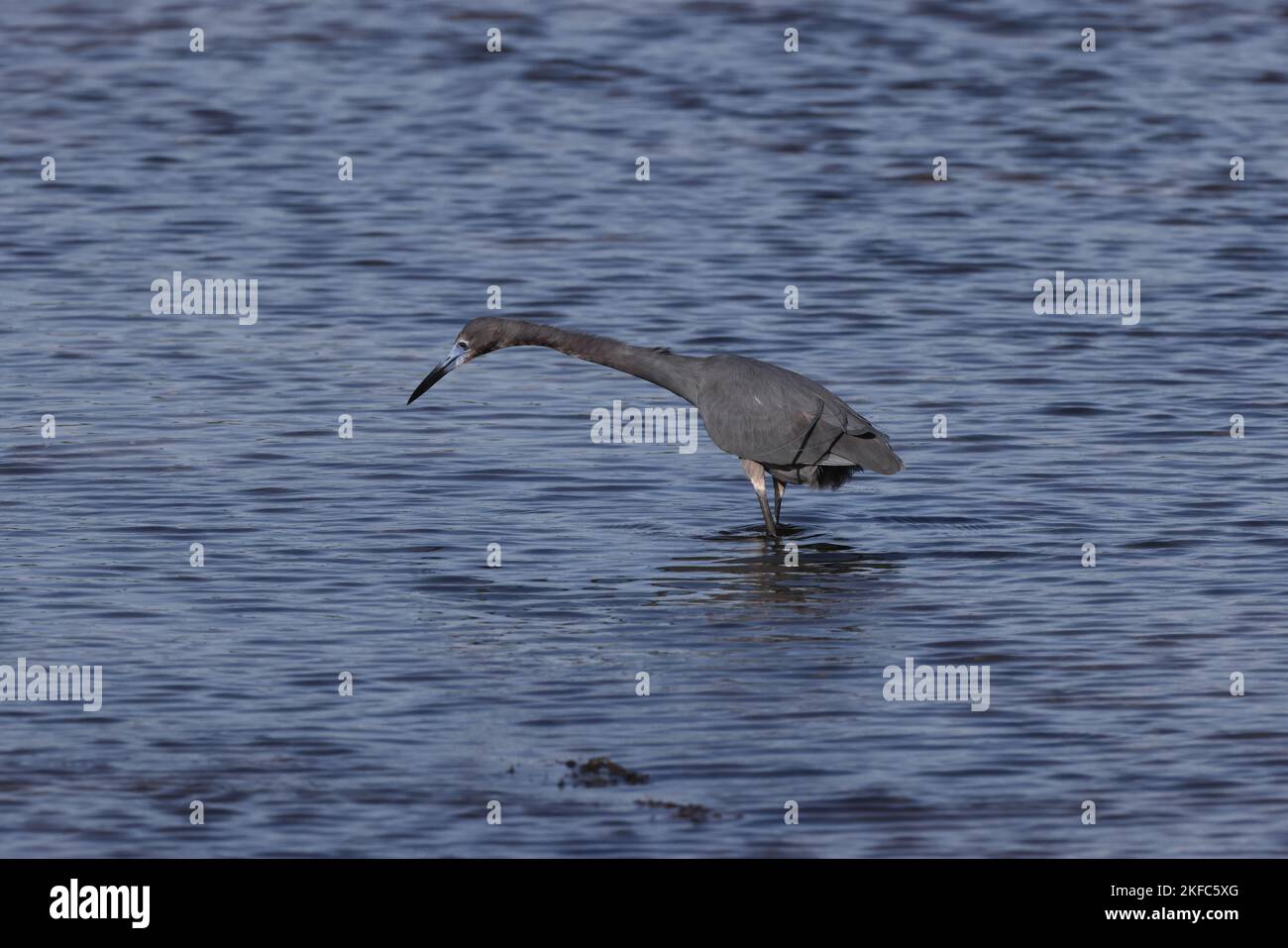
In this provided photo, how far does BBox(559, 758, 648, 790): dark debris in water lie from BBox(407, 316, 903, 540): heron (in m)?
4.66

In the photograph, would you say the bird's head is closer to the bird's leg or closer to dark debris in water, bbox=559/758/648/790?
the bird's leg

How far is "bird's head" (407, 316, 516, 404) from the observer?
1468 cm

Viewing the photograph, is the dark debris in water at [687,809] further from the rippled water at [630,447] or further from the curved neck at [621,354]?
the curved neck at [621,354]

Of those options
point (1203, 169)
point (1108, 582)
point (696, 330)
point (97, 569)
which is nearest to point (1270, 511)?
point (1108, 582)

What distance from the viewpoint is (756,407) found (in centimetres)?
1441

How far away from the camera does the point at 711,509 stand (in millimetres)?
15336

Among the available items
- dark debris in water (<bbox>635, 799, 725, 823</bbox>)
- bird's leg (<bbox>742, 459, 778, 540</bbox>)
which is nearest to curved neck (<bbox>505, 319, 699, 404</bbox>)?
bird's leg (<bbox>742, 459, 778, 540</bbox>)

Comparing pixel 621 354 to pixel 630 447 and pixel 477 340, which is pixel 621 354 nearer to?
pixel 477 340

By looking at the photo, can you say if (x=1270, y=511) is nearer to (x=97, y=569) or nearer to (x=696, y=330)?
(x=696, y=330)

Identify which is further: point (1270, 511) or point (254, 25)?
point (254, 25)

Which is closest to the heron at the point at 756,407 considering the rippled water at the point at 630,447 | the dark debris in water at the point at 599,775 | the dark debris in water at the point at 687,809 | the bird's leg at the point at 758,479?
the bird's leg at the point at 758,479

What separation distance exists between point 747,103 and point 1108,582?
53.2ft

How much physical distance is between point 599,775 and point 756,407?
16.0ft

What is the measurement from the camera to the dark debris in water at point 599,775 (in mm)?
9859
